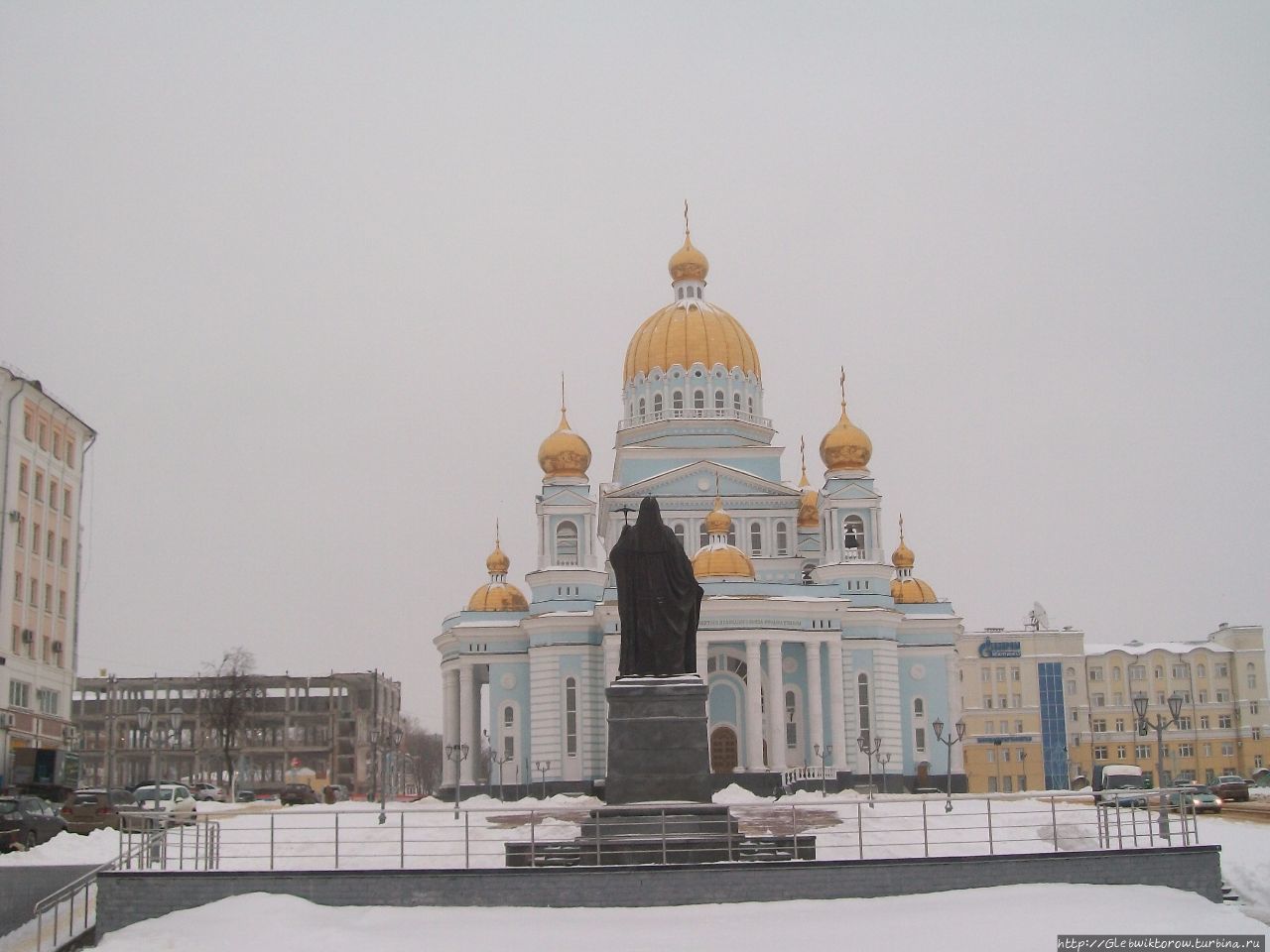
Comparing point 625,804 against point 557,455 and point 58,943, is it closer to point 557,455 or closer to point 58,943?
point 58,943

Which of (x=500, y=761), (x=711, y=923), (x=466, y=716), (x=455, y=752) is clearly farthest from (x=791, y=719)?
(x=711, y=923)

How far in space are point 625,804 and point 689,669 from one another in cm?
223

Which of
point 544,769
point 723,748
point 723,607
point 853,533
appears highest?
point 853,533

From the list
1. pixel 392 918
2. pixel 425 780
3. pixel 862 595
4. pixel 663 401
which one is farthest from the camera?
pixel 425 780

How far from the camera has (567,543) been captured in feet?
208

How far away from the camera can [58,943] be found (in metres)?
23.8

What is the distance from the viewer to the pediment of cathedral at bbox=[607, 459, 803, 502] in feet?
206

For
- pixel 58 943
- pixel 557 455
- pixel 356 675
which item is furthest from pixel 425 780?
pixel 58 943

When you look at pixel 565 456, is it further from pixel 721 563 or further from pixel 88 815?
pixel 88 815

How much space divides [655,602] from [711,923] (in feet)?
18.1

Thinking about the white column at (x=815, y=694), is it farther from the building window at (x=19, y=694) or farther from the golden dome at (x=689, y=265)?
the building window at (x=19, y=694)

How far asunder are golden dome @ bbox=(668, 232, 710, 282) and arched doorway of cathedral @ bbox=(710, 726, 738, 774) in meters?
20.3

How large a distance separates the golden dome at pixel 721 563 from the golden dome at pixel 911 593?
26.5 feet

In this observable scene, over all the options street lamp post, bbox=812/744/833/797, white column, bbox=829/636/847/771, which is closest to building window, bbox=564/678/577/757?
street lamp post, bbox=812/744/833/797
